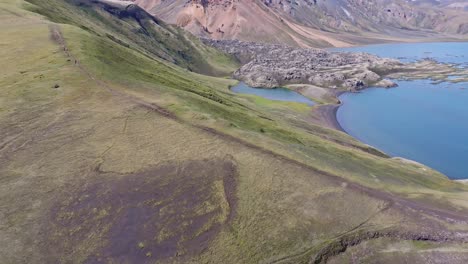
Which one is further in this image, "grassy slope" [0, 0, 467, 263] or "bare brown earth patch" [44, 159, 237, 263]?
"grassy slope" [0, 0, 467, 263]

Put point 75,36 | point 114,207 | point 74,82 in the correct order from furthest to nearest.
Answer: point 75,36, point 74,82, point 114,207

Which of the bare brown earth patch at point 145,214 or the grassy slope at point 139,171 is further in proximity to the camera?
the grassy slope at point 139,171

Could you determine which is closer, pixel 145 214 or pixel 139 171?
pixel 145 214

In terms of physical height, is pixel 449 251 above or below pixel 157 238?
above

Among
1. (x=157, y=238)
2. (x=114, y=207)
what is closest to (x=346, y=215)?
(x=157, y=238)

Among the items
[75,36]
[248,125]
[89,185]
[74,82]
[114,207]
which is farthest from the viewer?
[75,36]

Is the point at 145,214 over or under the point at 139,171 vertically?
under

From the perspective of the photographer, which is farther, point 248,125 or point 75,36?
point 75,36

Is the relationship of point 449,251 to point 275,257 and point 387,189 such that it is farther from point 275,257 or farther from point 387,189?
point 275,257
